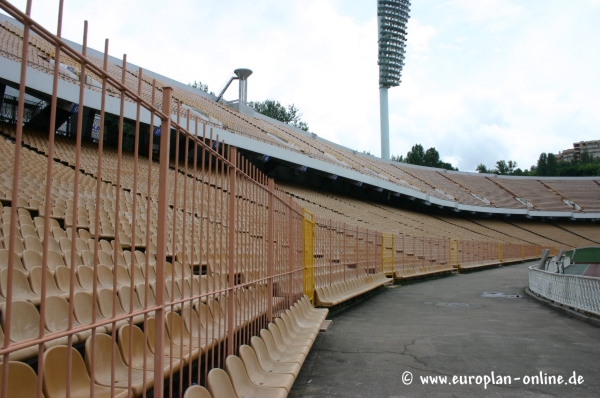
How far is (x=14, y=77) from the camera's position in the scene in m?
15.9

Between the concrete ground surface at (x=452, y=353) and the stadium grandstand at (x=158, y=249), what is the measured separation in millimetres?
458

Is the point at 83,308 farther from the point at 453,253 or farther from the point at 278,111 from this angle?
the point at 278,111

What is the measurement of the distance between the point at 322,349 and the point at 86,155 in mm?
15054

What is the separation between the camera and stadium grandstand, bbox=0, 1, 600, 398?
86.6 inches

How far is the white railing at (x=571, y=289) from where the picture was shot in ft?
28.8

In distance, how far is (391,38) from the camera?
5794 centimetres

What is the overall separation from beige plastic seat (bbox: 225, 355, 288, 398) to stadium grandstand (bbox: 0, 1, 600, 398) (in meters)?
0.02

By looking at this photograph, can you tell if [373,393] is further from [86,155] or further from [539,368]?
[86,155]

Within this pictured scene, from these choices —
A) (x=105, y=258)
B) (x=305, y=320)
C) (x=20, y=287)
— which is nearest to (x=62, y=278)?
(x=20, y=287)

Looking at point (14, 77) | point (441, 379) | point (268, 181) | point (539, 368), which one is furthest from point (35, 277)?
point (14, 77)

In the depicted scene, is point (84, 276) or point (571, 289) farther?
point (571, 289)

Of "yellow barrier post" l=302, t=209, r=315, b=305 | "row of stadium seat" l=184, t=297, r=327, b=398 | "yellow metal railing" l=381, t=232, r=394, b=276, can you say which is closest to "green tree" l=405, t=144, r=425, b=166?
"yellow metal railing" l=381, t=232, r=394, b=276

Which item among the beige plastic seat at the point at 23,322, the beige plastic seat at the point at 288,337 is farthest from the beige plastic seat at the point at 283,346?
the beige plastic seat at the point at 23,322

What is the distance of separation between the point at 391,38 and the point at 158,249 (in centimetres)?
6008
